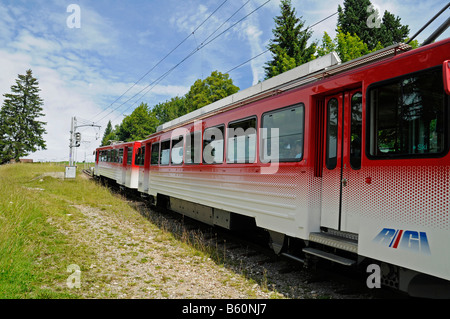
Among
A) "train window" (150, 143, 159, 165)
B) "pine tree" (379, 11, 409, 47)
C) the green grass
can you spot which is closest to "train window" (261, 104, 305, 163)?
the green grass

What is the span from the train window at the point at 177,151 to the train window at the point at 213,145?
5.68 ft

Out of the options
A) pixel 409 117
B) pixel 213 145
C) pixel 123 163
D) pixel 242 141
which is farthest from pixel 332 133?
pixel 123 163

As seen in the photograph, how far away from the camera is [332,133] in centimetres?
459

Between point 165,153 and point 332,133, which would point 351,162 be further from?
point 165,153

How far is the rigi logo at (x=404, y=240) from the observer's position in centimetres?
311

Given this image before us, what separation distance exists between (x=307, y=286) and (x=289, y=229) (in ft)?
3.00

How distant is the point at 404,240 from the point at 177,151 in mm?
7548

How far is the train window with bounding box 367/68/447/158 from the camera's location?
3205 millimetres

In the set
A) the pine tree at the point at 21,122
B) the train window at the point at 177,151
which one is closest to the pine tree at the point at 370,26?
the train window at the point at 177,151

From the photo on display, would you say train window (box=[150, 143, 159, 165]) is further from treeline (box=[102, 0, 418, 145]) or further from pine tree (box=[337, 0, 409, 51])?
pine tree (box=[337, 0, 409, 51])

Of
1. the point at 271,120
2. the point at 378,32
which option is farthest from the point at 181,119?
the point at 378,32

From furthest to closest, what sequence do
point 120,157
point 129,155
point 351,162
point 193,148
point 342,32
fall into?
1. point 342,32
2. point 120,157
3. point 129,155
4. point 193,148
5. point 351,162

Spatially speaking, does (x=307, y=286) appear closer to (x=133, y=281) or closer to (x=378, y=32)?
(x=133, y=281)

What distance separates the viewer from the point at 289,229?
15.9ft
